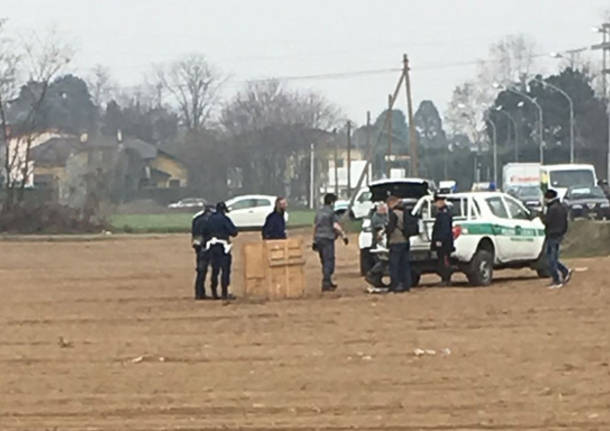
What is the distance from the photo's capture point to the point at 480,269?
91.8 ft

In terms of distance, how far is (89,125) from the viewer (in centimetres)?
15288

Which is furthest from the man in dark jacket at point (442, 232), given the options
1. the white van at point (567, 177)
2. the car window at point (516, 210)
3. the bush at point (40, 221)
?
the bush at point (40, 221)

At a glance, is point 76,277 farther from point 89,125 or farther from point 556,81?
point 89,125

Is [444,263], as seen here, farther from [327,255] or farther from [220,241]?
[220,241]

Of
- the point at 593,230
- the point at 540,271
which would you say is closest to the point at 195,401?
the point at 540,271

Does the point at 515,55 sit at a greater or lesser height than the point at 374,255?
greater

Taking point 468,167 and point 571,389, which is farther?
point 468,167

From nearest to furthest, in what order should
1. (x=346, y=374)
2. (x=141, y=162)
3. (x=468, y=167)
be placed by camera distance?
(x=346, y=374), (x=141, y=162), (x=468, y=167)

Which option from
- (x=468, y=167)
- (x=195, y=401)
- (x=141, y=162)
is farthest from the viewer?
(x=468, y=167)

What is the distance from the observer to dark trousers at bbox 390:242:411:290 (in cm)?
2666

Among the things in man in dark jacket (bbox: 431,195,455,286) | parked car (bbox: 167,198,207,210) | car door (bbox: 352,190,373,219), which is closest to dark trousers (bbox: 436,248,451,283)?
man in dark jacket (bbox: 431,195,455,286)

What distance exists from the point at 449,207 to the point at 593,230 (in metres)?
17.1

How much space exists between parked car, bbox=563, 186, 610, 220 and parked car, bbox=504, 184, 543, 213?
167 inches

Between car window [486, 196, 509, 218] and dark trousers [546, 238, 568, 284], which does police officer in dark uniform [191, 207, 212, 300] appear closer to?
car window [486, 196, 509, 218]
